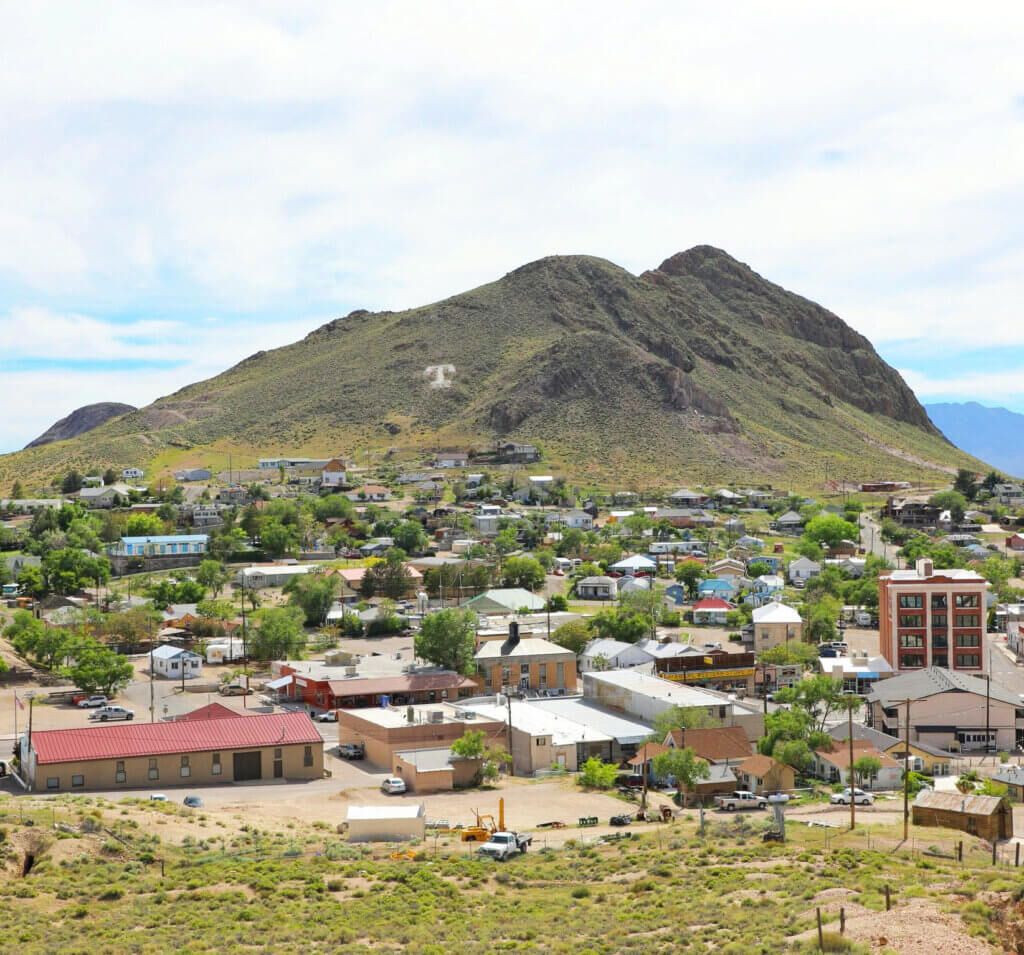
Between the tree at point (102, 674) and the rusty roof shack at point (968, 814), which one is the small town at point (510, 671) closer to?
the rusty roof shack at point (968, 814)

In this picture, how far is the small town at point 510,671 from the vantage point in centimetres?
4588

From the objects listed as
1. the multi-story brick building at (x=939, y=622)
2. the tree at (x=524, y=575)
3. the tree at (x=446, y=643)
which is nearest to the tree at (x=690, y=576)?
the tree at (x=524, y=575)

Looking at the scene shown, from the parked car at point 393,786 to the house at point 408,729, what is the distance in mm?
2355

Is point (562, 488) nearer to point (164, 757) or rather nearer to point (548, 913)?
point (164, 757)

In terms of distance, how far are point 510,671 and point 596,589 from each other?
37.3 meters

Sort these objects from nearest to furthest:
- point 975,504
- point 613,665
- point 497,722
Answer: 1. point 497,722
2. point 613,665
3. point 975,504

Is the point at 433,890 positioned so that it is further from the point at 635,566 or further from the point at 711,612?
the point at 635,566

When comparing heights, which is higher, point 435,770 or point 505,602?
point 505,602

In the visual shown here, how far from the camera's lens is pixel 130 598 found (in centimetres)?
9688

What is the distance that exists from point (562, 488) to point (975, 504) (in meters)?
59.0

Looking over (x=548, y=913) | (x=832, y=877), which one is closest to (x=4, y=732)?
(x=548, y=913)

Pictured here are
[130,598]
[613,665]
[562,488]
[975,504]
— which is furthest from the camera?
[975,504]

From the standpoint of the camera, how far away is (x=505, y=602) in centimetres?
9288

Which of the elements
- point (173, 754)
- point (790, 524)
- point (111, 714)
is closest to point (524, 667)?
point (111, 714)
